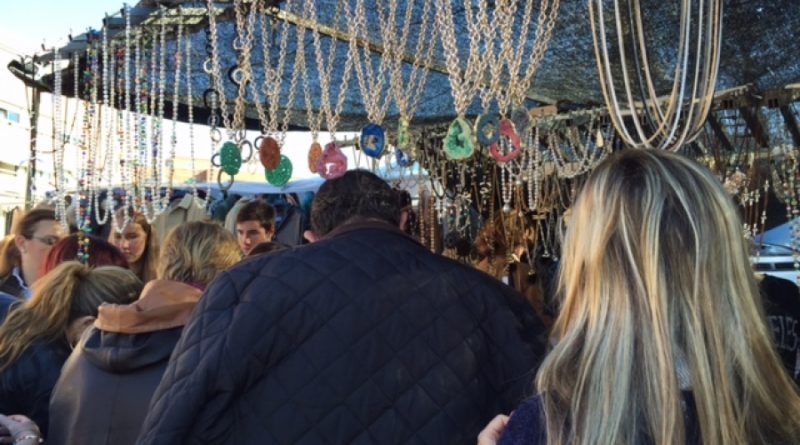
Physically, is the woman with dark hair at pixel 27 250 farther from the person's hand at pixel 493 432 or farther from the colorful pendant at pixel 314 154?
the person's hand at pixel 493 432

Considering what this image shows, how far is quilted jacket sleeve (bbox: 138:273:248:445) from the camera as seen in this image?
147 centimetres

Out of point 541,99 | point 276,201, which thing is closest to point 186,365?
point 276,201

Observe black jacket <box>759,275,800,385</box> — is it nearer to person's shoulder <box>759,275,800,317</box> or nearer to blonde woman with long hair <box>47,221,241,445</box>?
person's shoulder <box>759,275,800,317</box>

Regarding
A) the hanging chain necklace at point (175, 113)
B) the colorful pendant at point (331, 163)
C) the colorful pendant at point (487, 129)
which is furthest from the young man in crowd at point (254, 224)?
the colorful pendant at point (487, 129)

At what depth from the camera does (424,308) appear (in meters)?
1.65

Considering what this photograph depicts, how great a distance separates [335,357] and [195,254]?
748mm

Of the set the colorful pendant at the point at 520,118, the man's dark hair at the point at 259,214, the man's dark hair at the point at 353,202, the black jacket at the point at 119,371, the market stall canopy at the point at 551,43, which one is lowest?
the black jacket at the point at 119,371

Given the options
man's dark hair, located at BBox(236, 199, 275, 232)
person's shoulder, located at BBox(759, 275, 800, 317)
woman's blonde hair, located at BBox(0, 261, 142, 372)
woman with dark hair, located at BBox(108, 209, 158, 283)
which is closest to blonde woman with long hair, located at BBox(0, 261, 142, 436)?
woman's blonde hair, located at BBox(0, 261, 142, 372)

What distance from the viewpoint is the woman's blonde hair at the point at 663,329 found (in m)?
0.82

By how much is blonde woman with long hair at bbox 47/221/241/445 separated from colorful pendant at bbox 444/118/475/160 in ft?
3.69

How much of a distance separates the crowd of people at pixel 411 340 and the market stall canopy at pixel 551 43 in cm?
140

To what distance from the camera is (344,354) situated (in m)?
1.57

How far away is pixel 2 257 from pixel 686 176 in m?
3.01

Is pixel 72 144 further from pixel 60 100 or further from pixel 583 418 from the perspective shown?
pixel 583 418
